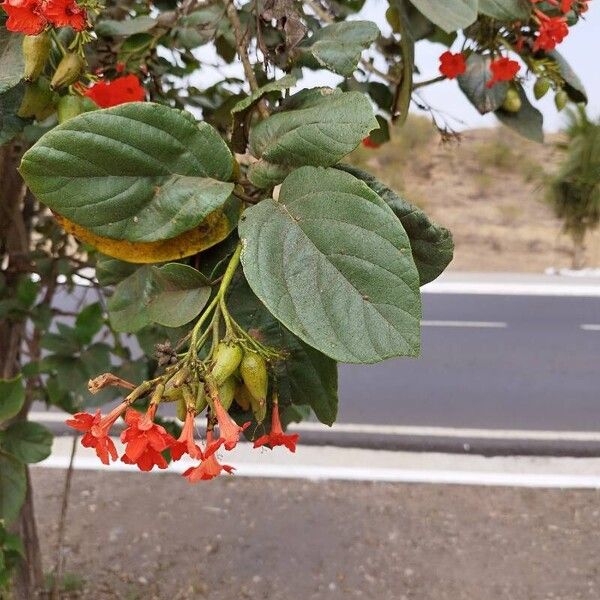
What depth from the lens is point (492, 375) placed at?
4.45 metres

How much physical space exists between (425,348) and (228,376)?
4666mm

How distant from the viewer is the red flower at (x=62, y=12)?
23.0 inches

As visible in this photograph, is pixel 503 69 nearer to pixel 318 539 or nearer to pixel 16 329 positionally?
pixel 16 329

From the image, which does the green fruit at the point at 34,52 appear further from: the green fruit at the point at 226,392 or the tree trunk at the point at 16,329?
the tree trunk at the point at 16,329

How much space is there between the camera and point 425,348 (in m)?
5.08

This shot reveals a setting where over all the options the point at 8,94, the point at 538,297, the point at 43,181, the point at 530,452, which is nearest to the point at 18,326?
the point at 8,94

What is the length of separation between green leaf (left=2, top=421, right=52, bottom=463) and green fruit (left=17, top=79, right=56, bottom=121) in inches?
27.6

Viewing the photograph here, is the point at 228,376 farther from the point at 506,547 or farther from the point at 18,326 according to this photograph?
the point at 506,547

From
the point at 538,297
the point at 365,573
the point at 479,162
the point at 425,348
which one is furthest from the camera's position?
the point at 479,162

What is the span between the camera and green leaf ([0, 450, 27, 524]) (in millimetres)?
1142

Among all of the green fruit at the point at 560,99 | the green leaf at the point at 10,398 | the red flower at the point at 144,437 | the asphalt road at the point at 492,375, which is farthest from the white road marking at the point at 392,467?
the red flower at the point at 144,437

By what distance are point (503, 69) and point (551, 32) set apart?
8 cm

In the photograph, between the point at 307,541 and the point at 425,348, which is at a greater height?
the point at 307,541

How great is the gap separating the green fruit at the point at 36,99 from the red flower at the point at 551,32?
558mm
